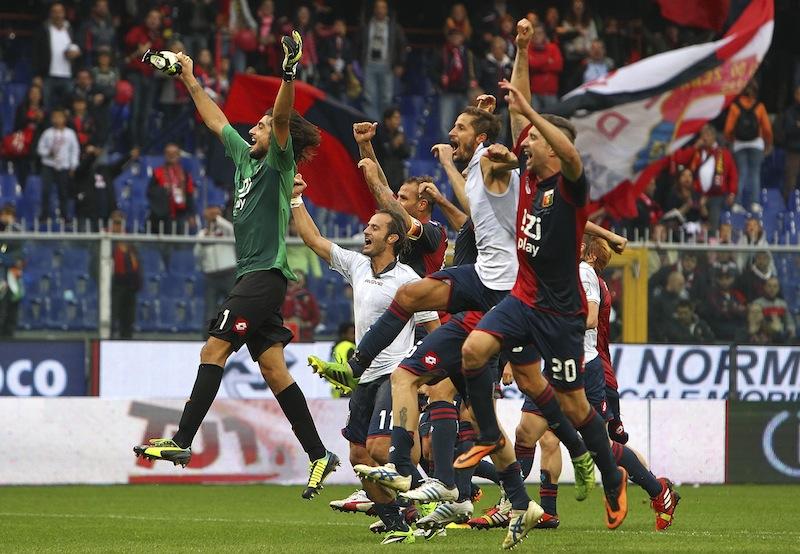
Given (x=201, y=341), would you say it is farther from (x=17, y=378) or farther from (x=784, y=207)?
(x=784, y=207)

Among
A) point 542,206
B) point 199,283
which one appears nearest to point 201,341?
point 199,283

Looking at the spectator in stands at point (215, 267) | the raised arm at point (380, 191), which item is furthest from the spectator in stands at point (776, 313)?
the raised arm at point (380, 191)

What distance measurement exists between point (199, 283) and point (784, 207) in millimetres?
9986

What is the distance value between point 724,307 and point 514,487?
9.36m

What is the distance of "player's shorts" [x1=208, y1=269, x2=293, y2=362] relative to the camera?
9.69 metres

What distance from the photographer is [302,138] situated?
1018 centimetres

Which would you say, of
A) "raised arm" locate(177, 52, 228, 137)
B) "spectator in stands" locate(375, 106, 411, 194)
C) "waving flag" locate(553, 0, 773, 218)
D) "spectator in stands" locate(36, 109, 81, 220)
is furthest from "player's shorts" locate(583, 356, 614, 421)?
"spectator in stands" locate(36, 109, 81, 220)

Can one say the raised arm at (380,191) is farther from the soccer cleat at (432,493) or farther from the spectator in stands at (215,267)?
the spectator in stands at (215,267)

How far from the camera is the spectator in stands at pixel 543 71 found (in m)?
23.8

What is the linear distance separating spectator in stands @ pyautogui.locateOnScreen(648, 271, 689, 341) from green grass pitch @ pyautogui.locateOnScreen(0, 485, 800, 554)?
2423 mm

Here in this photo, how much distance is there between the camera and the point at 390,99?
78.3 ft

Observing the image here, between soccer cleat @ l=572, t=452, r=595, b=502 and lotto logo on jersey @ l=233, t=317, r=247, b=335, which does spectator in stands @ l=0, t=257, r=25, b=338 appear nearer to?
lotto logo on jersey @ l=233, t=317, r=247, b=335

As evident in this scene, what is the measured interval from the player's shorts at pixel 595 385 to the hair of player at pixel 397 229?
1.68m

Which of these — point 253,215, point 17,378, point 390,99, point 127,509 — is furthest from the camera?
point 390,99
